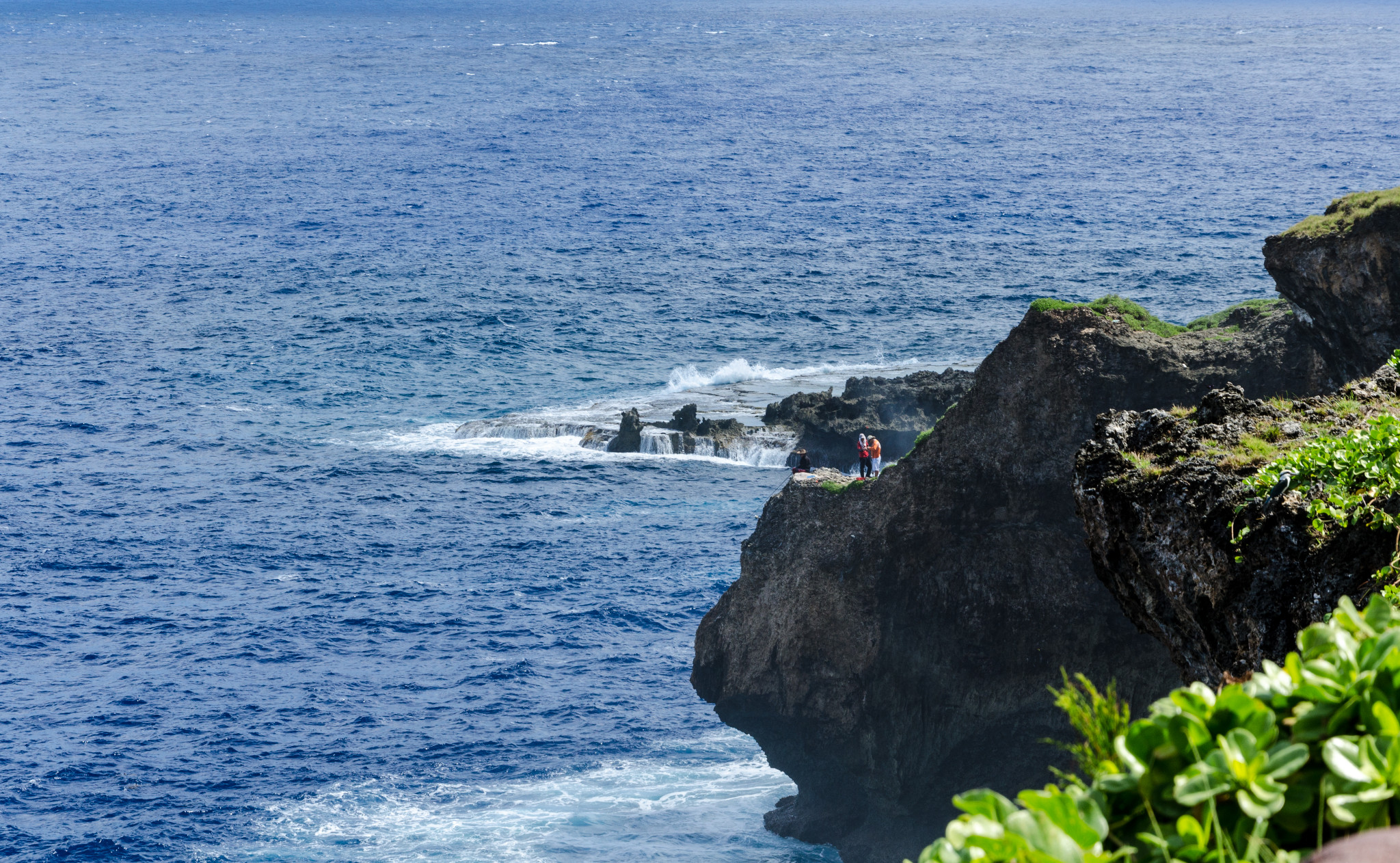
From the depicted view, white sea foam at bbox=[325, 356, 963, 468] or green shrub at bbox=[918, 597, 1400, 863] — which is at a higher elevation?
green shrub at bbox=[918, 597, 1400, 863]

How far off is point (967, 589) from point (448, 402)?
2210 inches

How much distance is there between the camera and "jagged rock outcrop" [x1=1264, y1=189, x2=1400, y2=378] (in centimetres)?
3294

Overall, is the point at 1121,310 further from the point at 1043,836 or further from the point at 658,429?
the point at 658,429

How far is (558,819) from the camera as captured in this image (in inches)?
1719

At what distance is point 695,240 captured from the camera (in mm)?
125562

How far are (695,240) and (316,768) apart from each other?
281 feet

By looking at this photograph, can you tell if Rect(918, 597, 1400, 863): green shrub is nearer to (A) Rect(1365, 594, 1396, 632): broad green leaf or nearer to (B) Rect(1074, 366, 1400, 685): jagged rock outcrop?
(A) Rect(1365, 594, 1396, 632): broad green leaf

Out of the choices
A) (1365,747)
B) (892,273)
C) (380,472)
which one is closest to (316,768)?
(380,472)

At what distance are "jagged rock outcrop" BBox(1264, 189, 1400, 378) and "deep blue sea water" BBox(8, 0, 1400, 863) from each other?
2237cm

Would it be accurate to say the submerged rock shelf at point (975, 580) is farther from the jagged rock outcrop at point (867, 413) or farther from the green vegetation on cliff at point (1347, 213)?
the jagged rock outcrop at point (867, 413)

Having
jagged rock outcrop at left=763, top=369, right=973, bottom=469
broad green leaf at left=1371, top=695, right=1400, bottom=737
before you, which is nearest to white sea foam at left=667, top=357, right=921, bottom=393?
jagged rock outcrop at left=763, top=369, right=973, bottom=469

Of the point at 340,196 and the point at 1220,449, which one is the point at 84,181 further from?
the point at 1220,449

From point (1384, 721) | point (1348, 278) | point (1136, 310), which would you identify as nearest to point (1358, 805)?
point (1384, 721)

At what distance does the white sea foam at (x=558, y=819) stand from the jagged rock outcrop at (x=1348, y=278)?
22097mm
